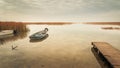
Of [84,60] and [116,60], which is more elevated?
[116,60]

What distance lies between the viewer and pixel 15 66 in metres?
9.41

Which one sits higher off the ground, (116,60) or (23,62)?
(116,60)

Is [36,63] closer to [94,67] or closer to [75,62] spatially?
[75,62]

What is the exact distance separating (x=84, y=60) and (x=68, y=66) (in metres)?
1.82

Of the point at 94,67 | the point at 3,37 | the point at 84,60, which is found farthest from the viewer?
the point at 3,37

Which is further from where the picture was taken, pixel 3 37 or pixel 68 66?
pixel 3 37

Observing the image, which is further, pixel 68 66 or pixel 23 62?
pixel 23 62

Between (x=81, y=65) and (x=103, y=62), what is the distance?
73.7 inches

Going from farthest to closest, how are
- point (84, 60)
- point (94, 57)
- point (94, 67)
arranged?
point (94, 57), point (84, 60), point (94, 67)

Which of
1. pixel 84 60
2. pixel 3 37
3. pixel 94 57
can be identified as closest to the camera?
pixel 84 60

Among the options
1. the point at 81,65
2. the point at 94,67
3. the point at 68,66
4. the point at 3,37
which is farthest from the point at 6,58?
the point at 3,37

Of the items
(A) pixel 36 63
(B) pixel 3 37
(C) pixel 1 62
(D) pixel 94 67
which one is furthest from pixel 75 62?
(B) pixel 3 37

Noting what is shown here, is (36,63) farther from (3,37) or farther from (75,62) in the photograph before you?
(3,37)

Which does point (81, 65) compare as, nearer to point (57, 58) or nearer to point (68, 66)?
point (68, 66)
